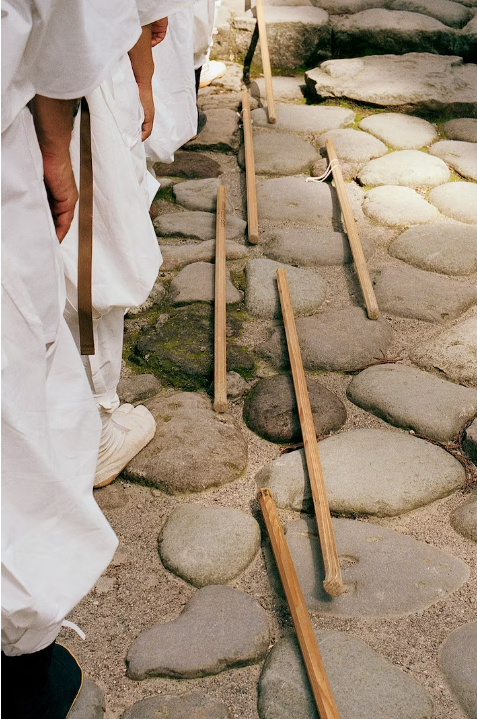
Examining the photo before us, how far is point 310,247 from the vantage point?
3.28 metres

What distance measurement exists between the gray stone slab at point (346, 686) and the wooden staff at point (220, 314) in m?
0.93

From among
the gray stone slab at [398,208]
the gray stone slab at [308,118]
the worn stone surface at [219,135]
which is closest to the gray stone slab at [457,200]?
the gray stone slab at [398,208]

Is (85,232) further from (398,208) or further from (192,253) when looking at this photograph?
(398,208)

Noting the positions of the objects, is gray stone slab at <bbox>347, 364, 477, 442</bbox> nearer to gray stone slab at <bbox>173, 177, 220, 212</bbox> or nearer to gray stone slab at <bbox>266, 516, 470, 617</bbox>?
gray stone slab at <bbox>266, 516, 470, 617</bbox>

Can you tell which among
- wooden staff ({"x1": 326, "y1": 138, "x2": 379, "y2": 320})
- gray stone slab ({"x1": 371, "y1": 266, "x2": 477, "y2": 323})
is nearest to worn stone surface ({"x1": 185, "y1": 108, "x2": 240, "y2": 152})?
wooden staff ({"x1": 326, "y1": 138, "x2": 379, "y2": 320})

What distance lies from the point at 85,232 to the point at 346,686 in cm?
109

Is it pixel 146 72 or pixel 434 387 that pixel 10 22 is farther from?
pixel 434 387

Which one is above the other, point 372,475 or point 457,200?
point 372,475

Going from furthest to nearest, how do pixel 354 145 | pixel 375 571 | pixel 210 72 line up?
pixel 210 72, pixel 354 145, pixel 375 571

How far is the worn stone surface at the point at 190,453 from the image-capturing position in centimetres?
212

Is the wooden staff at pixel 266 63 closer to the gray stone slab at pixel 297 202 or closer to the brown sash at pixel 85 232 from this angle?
the gray stone slab at pixel 297 202

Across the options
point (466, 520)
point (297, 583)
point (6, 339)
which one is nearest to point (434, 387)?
point (466, 520)

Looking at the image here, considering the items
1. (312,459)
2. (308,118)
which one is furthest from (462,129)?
(312,459)

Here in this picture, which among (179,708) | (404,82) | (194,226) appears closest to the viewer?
(179,708)
